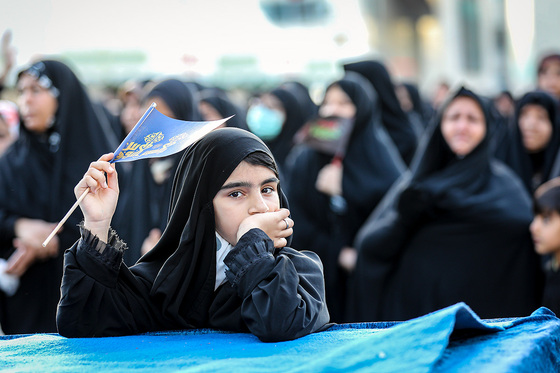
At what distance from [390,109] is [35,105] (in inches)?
142

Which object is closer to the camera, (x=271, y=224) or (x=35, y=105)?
(x=271, y=224)

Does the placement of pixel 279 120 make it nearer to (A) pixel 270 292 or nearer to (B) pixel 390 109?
(B) pixel 390 109

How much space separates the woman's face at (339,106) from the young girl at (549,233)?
1495mm

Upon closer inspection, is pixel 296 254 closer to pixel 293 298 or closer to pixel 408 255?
pixel 293 298

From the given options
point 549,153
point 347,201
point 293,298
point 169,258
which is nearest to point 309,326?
point 293,298

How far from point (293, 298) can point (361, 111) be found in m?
3.40

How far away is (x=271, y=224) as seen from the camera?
1962mm

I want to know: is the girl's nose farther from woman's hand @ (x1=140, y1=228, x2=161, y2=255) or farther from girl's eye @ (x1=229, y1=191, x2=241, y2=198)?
woman's hand @ (x1=140, y1=228, x2=161, y2=255)

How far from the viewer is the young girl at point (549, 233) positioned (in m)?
3.82

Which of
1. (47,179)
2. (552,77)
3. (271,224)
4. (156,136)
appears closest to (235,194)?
(271,224)

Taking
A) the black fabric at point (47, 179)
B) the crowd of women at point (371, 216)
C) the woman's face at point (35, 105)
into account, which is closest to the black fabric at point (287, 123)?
the crowd of women at point (371, 216)

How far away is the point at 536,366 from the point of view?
1435 mm

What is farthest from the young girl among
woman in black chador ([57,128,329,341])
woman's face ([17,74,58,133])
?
woman's face ([17,74,58,133])

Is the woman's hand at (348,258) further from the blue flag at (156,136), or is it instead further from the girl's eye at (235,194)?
the blue flag at (156,136)
